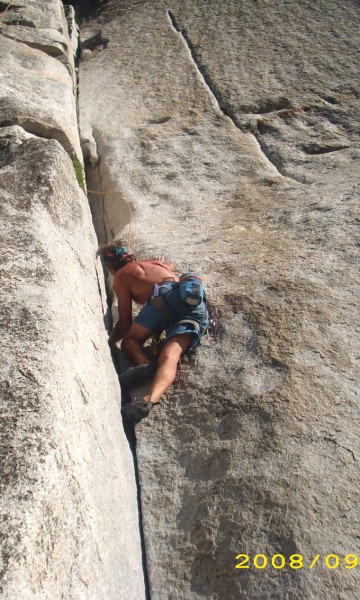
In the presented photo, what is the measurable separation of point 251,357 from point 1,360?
1606 millimetres

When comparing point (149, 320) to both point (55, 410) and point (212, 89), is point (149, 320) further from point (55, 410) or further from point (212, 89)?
point (212, 89)

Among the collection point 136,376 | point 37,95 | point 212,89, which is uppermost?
point 37,95

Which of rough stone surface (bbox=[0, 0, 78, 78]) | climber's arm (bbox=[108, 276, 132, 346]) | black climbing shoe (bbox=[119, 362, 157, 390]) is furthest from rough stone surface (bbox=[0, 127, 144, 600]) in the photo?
rough stone surface (bbox=[0, 0, 78, 78])

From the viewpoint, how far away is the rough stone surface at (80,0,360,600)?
286 centimetres

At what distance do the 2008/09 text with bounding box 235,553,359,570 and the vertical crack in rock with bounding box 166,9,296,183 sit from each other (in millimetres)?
3767

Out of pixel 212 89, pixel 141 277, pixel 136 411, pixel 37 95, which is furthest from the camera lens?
pixel 212 89

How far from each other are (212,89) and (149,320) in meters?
3.96

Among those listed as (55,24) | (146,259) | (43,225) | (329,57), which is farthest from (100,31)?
(43,225)

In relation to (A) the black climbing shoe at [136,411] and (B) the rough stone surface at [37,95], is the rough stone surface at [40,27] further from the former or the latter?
(A) the black climbing shoe at [136,411]

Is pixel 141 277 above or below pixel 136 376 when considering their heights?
above

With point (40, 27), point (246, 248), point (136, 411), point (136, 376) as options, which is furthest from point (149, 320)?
point (40, 27)

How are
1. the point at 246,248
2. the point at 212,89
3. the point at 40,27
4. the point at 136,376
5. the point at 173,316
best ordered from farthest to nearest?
1. the point at 40,27
2. the point at 212,89
3. the point at 246,248
4. the point at 173,316
5. the point at 136,376

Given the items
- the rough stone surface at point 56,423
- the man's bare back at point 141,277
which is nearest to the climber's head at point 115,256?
the man's bare back at point 141,277

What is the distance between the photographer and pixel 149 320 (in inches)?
161
